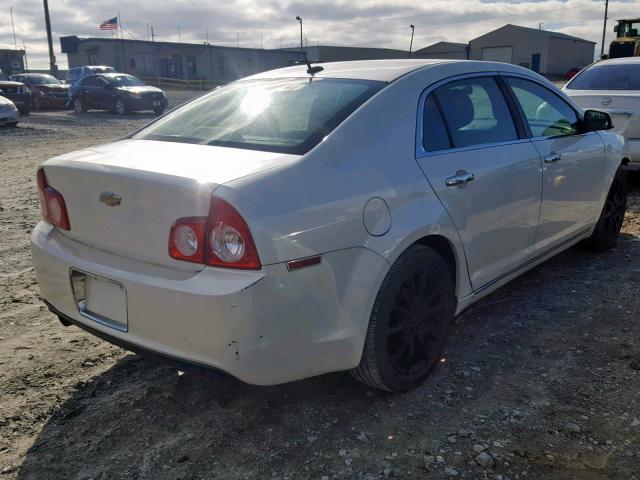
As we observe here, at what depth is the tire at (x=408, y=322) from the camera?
8.71 ft

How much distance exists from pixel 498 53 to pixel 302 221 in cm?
6341

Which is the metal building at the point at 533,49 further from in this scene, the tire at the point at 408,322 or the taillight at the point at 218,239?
the taillight at the point at 218,239

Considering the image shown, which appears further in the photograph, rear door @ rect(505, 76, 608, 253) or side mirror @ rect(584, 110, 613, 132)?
side mirror @ rect(584, 110, 613, 132)

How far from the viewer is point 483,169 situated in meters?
3.18

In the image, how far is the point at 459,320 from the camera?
387 centimetres

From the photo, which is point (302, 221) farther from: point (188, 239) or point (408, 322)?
point (408, 322)

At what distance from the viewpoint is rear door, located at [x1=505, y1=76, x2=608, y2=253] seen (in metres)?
3.81

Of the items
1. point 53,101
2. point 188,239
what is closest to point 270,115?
point 188,239

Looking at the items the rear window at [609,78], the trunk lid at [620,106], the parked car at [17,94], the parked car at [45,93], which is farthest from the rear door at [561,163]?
the parked car at [45,93]

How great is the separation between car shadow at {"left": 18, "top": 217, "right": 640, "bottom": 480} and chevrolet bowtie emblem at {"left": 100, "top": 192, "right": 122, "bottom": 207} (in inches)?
32.4

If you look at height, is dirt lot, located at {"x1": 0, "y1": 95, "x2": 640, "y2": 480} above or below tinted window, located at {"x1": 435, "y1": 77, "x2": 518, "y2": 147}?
below

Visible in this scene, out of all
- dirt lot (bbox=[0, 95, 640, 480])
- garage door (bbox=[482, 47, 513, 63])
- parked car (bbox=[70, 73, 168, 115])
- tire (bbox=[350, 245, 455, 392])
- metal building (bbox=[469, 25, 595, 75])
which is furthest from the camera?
garage door (bbox=[482, 47, 513, 63])

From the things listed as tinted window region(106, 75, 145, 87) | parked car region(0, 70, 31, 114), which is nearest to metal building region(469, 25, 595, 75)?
tinted window region(106, 75, 145, 87)

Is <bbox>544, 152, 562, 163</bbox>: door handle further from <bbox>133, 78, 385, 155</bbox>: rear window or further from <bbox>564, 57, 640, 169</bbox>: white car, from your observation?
<bbox>564, 57, 640, 169</bbox>: white car
